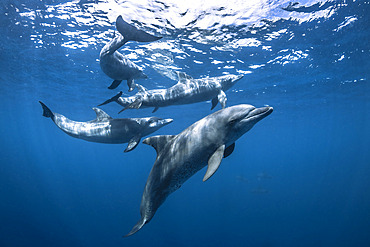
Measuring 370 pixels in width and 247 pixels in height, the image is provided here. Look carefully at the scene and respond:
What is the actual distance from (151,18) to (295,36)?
883cm

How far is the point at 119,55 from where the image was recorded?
651 cm

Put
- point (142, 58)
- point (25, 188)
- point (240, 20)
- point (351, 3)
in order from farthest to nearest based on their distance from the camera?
point (25, 188) < point (142, 58) < point (240, 20) < point (351, 3)

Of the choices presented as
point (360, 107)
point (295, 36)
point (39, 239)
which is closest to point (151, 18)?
point (295, 36)

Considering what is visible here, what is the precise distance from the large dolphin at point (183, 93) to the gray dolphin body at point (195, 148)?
3362mm

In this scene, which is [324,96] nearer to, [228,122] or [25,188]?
[228,122]

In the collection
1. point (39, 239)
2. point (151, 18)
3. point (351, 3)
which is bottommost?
point (39, 239)

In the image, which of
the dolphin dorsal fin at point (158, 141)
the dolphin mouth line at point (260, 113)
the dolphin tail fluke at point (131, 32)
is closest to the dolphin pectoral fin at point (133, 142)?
the dolphin dorsal fin at point (158, 141)

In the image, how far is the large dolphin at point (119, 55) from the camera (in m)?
4.81

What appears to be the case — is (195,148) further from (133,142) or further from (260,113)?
(133,142)

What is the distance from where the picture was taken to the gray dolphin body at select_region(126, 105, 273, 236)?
376cm

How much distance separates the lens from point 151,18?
10.6m

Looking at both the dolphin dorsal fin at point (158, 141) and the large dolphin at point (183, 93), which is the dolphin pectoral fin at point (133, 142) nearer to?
the large dolphin at point (183, 93)

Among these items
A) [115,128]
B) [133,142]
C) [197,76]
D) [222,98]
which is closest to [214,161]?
[133,142]

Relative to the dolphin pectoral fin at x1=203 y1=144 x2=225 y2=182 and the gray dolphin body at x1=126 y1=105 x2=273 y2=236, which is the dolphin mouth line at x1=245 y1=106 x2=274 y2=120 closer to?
the gray dolphin body at x1=126 y1=105 x2=273 y2=236
